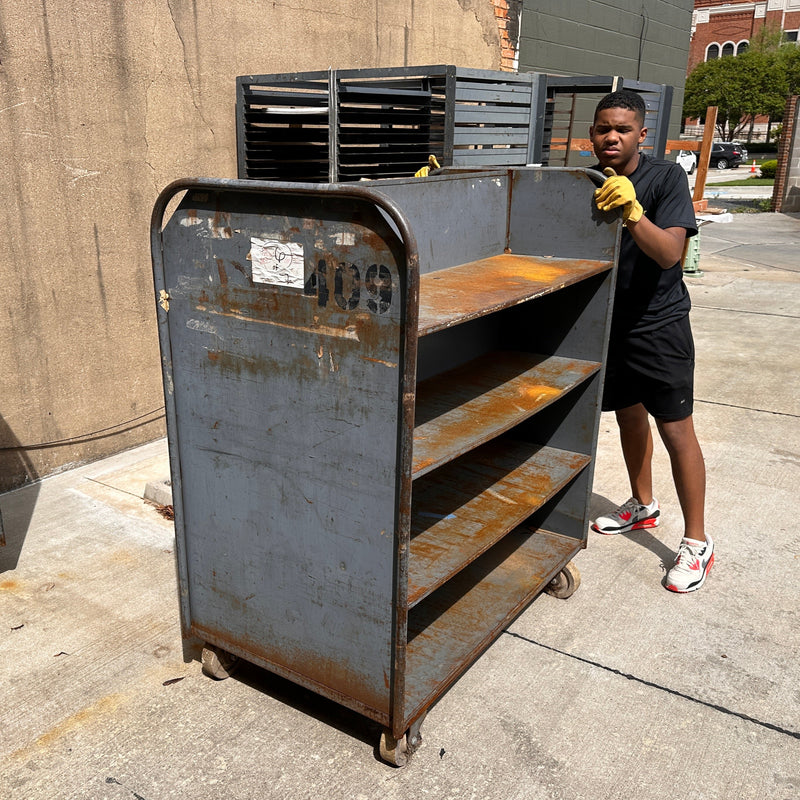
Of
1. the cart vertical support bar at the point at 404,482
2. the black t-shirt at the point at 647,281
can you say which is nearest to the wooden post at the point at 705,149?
the black t-shirt at the point at 647,281

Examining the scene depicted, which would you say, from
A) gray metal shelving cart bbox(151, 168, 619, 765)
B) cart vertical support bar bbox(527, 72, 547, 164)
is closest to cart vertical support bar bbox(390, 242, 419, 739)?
gray metal shelving cart bbox(151, 168, 619, 765)

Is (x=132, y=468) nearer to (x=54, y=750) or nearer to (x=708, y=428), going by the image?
(x=54, y=750)

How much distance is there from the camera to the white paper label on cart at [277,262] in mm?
2131

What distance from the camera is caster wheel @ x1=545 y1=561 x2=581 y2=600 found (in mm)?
3445

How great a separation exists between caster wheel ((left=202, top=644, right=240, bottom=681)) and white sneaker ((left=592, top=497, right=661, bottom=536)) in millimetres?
2058

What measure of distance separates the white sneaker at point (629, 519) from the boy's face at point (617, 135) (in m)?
1.75

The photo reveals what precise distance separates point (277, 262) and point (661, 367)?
1.94 meters

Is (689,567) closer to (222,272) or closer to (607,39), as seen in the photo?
(222,272)

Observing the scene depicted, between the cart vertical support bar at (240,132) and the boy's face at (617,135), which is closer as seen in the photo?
the boy's face at (617,135)

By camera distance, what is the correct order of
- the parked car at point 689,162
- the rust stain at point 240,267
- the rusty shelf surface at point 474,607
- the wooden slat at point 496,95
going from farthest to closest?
the parked car at point 689,162
the wooden slat at point 496,95
the rusty shelf surface at point 474,607
the rust stain at point 240,267

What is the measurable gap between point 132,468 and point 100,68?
223 cm

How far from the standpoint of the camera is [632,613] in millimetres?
3359

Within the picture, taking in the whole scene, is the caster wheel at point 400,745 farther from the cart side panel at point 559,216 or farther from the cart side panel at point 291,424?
the cart side panel at point 559,216

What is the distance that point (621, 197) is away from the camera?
295cm
